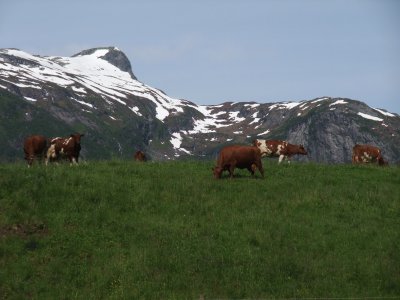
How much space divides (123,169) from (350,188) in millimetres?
12195

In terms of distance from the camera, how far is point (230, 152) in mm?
29328

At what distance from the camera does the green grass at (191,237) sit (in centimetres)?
1802

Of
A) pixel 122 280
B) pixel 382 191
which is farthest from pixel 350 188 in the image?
pixel 122 280

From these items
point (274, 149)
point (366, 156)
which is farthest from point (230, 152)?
point (366, 156)

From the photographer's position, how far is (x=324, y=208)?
24.2m

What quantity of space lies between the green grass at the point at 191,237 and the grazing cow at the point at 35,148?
6.97m

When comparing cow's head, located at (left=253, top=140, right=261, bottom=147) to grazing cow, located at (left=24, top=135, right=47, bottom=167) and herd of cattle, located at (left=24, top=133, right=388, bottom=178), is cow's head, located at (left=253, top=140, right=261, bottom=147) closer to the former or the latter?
herd of cattle, located at (left=24, top=133, right=388, bottom=178)

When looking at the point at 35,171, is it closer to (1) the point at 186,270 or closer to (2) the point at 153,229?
(2) the point at 153,229

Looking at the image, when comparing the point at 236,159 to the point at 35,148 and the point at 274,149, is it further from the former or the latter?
the point at 35,148

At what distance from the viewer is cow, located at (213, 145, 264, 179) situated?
29.1 metres

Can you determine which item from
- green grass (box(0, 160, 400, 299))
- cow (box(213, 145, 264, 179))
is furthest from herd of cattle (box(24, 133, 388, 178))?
green grass (box(0, 160, 400, 299))

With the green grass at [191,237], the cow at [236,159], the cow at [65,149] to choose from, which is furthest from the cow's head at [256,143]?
the cow at [65,149]

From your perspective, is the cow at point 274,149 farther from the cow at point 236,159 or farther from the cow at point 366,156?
the cow at point 236,159

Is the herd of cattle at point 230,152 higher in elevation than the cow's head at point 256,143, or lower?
lower
